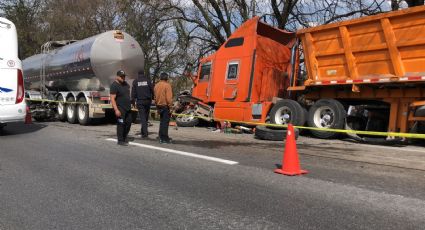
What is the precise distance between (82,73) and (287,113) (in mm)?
7597

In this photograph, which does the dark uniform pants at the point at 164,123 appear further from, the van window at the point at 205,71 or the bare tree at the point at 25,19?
the bare tree at the point at 25,19

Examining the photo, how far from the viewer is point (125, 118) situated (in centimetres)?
998

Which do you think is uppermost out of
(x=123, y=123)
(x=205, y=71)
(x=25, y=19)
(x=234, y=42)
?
(x=25, y=19)

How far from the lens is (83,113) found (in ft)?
54.0

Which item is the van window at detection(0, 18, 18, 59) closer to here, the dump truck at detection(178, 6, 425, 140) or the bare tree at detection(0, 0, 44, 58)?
the dump truck at detection(178, 6, 425, 140)

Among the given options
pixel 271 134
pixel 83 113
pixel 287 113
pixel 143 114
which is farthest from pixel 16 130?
pixel 287 113

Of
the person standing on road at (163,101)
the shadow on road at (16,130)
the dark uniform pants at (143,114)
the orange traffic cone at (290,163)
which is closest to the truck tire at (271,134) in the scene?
the person standing on road at (163,101)

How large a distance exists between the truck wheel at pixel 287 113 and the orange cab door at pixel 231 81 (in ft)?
5.24

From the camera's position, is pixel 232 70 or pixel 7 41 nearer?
pixel 7 41

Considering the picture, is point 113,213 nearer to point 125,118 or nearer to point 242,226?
point 242,226

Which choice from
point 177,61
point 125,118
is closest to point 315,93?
point 125,118

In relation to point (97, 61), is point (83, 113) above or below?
below

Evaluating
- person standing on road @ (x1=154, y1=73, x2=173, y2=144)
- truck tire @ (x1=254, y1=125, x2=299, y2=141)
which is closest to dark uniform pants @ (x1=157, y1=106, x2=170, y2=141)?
person standing on road @ (x1=154, y1=73, x2=173, y2=144)

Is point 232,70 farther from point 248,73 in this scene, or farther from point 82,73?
→ point 82,73
